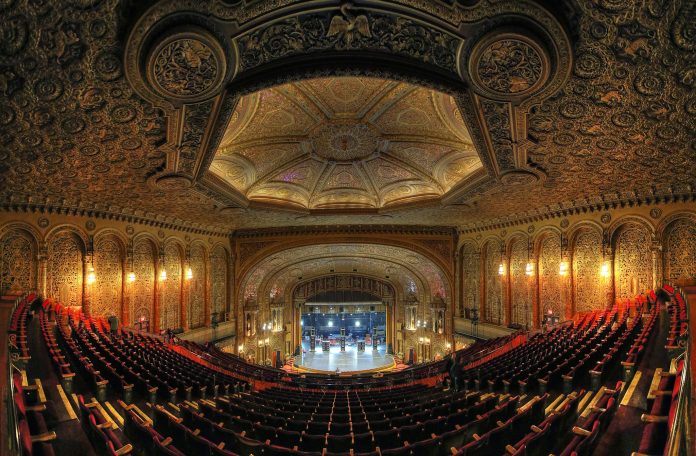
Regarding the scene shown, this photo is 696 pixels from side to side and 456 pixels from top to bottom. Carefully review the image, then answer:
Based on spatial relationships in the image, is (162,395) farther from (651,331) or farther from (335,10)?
(651,331)

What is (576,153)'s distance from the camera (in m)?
8.90

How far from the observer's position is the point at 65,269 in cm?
1425

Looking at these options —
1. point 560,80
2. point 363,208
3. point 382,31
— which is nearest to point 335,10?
point 382,31

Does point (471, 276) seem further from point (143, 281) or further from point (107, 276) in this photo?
point (107, 276)

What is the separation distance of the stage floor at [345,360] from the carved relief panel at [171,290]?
12.0 m

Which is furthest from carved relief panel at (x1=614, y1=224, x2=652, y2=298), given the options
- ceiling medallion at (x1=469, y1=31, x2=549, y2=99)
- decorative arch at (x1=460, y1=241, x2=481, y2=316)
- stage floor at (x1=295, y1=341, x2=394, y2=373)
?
stage floor at (x1=295, y1=341, x2=394, y2=373)

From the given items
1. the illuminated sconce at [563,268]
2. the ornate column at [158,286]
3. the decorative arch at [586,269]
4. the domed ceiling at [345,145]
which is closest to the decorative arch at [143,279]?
the ornate column at [158,286]

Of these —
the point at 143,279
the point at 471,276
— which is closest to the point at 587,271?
the point at 471,276

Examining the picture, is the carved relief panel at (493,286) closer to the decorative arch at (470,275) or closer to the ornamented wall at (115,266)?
the decorative arch at (470,275)

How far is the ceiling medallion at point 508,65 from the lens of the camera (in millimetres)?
4746

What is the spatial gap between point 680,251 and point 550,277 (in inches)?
193

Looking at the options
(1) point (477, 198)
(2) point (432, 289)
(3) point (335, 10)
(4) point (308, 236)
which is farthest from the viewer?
(2) point (432, 289)

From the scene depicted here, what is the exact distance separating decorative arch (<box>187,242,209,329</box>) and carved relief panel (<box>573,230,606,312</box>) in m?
19.1

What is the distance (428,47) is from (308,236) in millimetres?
18437
